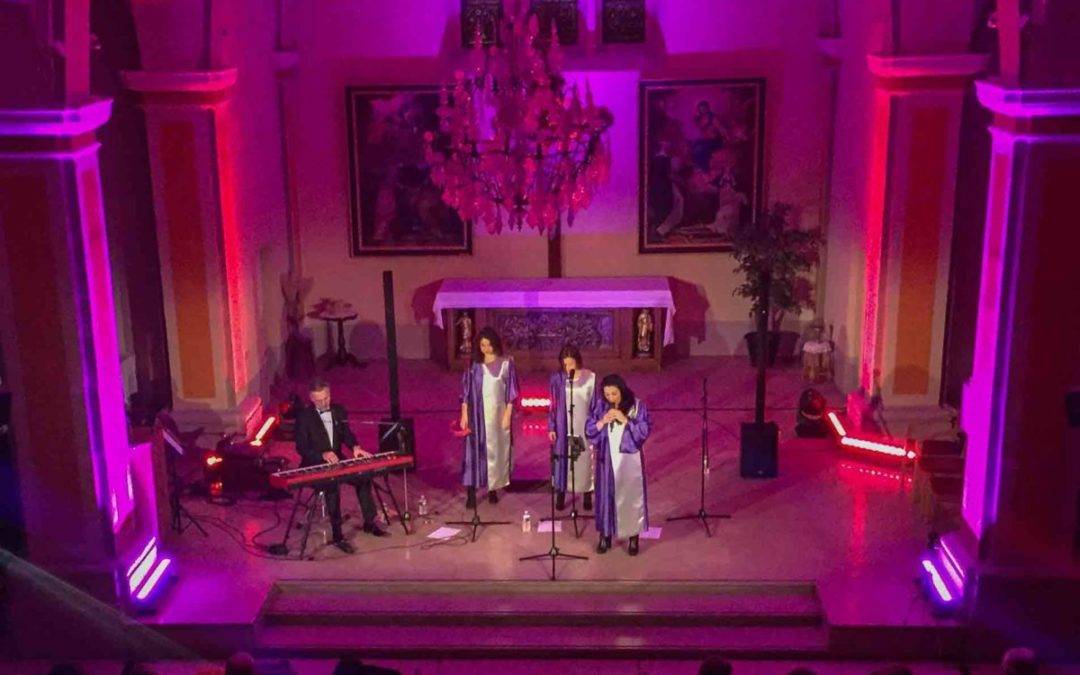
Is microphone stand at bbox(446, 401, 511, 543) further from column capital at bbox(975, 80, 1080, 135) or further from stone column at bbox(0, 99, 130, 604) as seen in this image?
column capital at bbox(975, 80, 1080, 135)

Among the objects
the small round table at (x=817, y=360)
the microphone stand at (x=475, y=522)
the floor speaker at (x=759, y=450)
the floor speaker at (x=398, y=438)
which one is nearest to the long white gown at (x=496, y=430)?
the microphone stand at (x=475, y=522)

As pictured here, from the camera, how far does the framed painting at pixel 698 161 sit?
1421 centimetres

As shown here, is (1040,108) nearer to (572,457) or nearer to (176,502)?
(572,457)

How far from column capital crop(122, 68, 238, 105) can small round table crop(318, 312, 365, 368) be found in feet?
12.0

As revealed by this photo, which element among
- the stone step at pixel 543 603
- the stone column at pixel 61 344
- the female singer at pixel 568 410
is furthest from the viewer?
the female singer at pixel 568 410

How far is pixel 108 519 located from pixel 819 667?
5.10 m

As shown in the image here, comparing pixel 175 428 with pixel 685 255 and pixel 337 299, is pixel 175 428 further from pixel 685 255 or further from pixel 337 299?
pixel 685 255

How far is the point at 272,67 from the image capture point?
45.5ft

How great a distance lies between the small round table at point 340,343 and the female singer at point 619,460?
561 centimetres

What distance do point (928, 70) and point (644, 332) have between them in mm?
4706

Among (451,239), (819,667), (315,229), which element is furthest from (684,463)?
(315,229)

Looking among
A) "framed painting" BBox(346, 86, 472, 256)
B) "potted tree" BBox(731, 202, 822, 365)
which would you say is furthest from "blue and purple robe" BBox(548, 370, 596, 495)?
"framed painting" BBox(346, 86, 472, 256)

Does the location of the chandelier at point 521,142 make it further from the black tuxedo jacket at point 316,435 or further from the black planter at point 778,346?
the black planter at point 778,346

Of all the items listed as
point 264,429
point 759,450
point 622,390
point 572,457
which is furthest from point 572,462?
point 264,429
